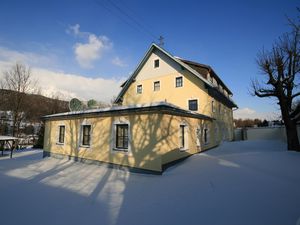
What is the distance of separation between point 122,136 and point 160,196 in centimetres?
436

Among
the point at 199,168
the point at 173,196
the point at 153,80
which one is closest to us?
the point at 173,196

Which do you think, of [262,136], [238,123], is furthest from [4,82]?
[238,123]

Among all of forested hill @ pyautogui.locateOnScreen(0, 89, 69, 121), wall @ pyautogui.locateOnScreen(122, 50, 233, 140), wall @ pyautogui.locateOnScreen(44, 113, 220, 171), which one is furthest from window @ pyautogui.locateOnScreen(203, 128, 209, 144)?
forested hill @ pyautogui.locateOnScreen(0, 89, 69, 121)

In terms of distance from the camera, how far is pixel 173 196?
16.2 ft

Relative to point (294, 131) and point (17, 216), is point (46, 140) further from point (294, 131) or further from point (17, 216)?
point (294, 131)

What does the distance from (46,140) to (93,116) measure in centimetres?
647

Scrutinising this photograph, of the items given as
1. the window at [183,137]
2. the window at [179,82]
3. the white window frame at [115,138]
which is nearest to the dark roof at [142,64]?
the window at [179,82]

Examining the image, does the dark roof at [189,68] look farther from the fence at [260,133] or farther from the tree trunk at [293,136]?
the fence at [260,133]

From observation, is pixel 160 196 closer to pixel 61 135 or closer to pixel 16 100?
pixel 61 135

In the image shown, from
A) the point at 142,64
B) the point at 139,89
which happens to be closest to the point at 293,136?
the point at 139,89

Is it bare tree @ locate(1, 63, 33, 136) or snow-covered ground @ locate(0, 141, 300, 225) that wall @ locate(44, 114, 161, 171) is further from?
bare tree @ locate(1, 63, 33, 136)

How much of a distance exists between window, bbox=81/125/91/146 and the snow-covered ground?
106 inches

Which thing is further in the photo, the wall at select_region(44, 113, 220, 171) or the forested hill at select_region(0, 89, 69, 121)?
the forested hill at select_region(0, 89, 69, 121)

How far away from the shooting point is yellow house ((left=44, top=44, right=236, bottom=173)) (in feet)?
24.4
